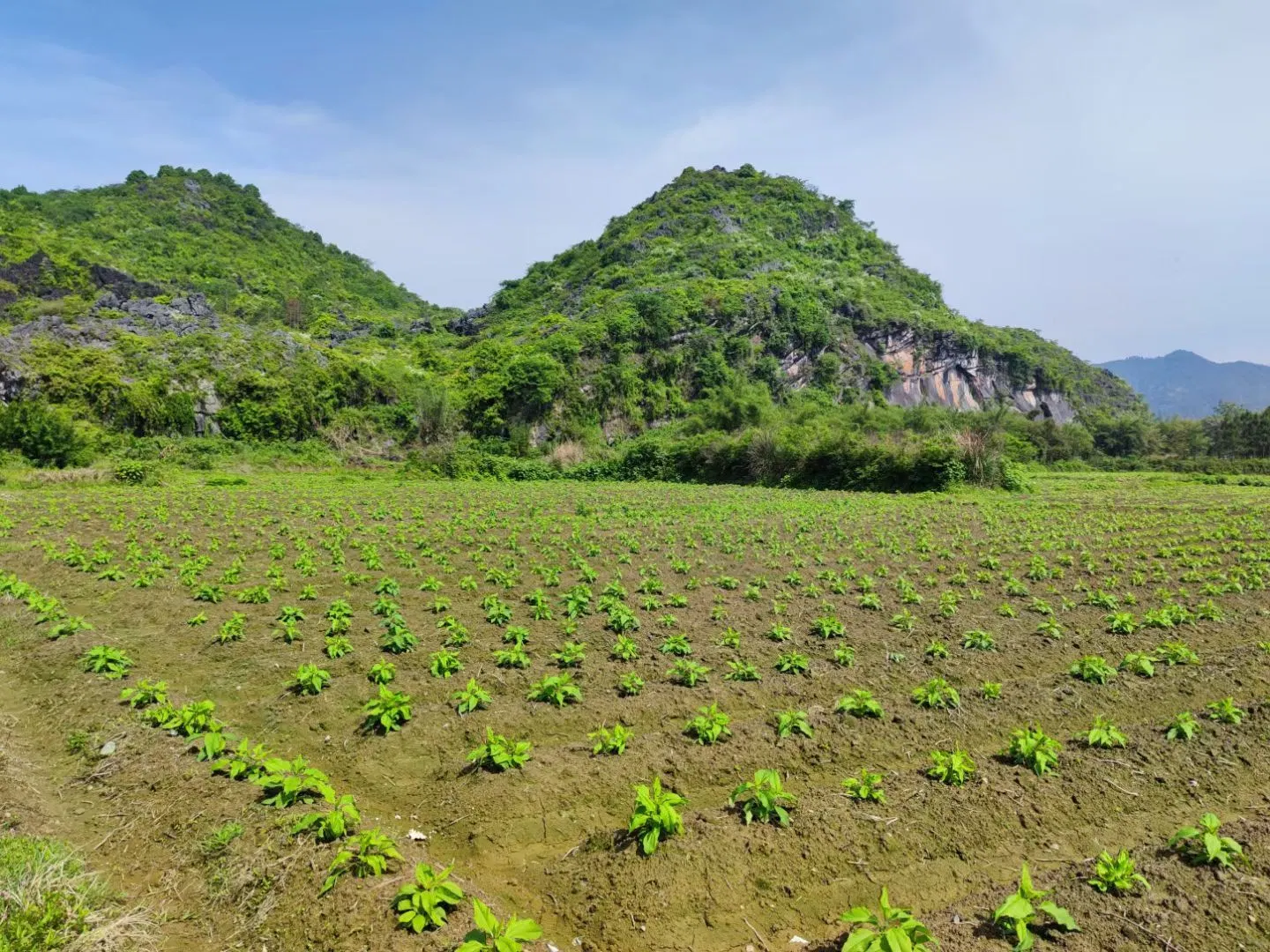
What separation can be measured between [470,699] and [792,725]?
327 cm

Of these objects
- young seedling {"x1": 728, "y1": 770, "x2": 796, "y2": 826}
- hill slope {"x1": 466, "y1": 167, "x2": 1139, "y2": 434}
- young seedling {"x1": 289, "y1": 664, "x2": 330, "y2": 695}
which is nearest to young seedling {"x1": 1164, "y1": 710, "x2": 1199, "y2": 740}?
young seedling {"x1": 728, "y1": 770, "x2": 796, "y2": 826}

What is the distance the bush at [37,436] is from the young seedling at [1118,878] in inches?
1790

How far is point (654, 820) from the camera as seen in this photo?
4598 mm

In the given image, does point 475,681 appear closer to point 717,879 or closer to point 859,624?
point 717,879

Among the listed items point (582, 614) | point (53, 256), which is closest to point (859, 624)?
point (582, 614)

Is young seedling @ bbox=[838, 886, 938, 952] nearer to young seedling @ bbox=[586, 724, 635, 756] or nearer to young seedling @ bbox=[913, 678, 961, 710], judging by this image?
young seedling @ bbox=[586, 724, 635, 756]

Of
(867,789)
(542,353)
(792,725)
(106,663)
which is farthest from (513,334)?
(867,789)

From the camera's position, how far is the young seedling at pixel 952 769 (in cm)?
545

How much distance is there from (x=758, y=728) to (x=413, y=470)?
43025 mm

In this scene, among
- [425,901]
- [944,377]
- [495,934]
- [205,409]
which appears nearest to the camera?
[495,934]

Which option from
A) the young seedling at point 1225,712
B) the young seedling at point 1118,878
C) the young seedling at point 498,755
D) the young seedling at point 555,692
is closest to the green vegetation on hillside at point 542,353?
the young seedling at point 1225,712

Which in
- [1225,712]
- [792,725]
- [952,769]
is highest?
[1225,712]

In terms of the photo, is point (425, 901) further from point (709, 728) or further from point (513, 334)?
point (513, 334)

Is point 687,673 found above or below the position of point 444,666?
above
